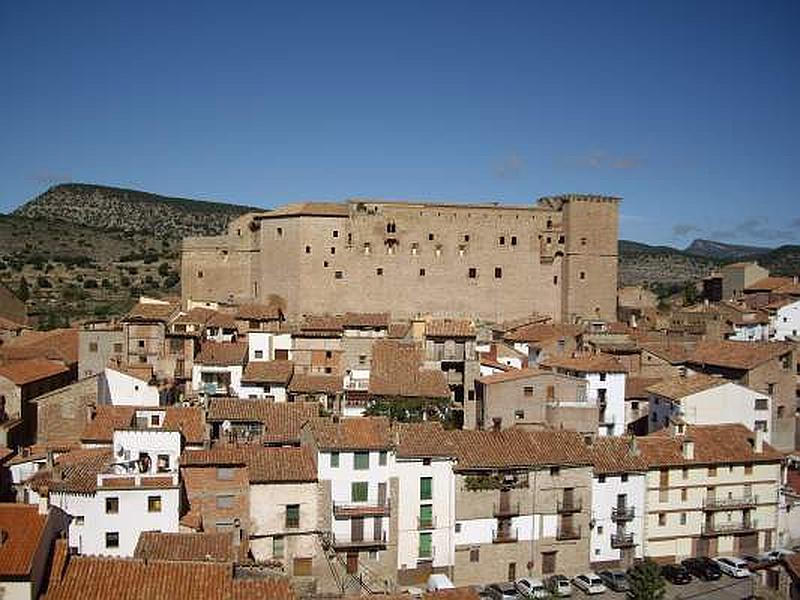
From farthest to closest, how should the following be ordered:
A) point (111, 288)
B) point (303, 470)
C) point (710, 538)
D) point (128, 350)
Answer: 1. point (111, 288)
2. point (128, 350)
3. point (710, 538)
4. point (303, 470)

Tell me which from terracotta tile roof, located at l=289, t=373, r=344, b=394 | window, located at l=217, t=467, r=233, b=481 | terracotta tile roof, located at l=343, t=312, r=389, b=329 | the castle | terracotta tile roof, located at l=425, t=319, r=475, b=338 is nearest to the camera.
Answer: window, located at l=217, t=467, r=233, b=481

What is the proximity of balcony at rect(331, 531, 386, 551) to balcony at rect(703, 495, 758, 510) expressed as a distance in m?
11.3

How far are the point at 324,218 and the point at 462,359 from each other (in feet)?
A: 53.5

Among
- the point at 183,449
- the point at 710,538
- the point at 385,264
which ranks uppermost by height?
the point at 385,264

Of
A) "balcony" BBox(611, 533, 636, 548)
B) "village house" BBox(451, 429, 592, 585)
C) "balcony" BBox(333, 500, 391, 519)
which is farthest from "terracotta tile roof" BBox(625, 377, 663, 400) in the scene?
"balcony" BBox(333, 500, 391, 519)

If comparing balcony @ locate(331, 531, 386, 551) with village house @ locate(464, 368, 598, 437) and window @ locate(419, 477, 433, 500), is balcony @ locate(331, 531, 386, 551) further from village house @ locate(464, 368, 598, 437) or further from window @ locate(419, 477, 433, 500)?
village house @ locate(464, 368, 598, 437)

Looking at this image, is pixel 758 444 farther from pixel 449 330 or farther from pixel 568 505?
pixel 449 330

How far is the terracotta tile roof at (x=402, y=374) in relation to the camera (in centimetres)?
3225

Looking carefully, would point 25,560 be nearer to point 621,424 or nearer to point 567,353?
point 621,424

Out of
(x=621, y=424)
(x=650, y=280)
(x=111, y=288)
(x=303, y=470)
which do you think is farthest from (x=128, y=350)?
(x=650, y=280)

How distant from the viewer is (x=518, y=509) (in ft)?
83.3

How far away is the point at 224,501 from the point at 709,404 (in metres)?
18.7

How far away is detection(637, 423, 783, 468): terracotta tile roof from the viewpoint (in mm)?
27453

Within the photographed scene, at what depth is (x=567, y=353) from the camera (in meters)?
38.6
